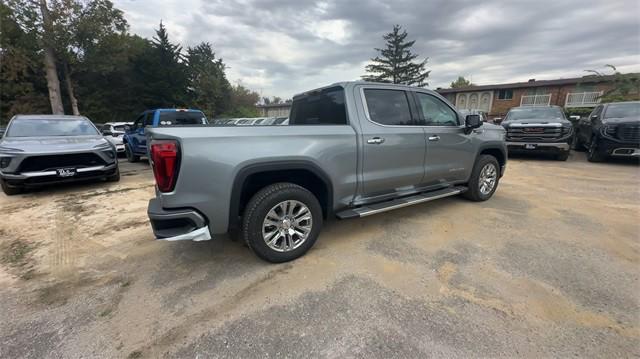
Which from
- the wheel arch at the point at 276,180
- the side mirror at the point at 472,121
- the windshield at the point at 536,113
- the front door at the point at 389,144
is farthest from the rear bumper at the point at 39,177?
the windshield at the point at 536,113

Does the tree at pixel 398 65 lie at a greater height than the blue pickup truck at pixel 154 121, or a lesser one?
greater

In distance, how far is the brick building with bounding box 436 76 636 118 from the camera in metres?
22.0

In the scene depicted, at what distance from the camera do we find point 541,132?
8.24 metres

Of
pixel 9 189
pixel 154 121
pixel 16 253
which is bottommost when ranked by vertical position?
pixel 16 253

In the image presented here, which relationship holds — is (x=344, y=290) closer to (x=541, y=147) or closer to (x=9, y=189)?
(x=9, y=189)

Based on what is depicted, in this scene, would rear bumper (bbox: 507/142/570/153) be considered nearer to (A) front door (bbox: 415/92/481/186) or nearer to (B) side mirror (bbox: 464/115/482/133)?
(A) front door (bbox: 415/92/481/186)

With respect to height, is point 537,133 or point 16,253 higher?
point 537,133

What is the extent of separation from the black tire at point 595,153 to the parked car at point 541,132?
55 centimetres

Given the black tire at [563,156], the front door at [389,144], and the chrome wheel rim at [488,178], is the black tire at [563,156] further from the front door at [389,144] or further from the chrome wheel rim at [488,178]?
the front door at [389,144]

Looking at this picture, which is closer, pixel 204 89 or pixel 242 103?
pixel 204 89

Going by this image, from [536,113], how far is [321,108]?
911 centimetres

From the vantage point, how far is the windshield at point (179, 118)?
7.73 metres

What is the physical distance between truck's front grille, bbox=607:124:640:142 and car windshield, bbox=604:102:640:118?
0.60m

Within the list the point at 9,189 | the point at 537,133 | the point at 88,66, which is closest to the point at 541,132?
the point at 537,133
